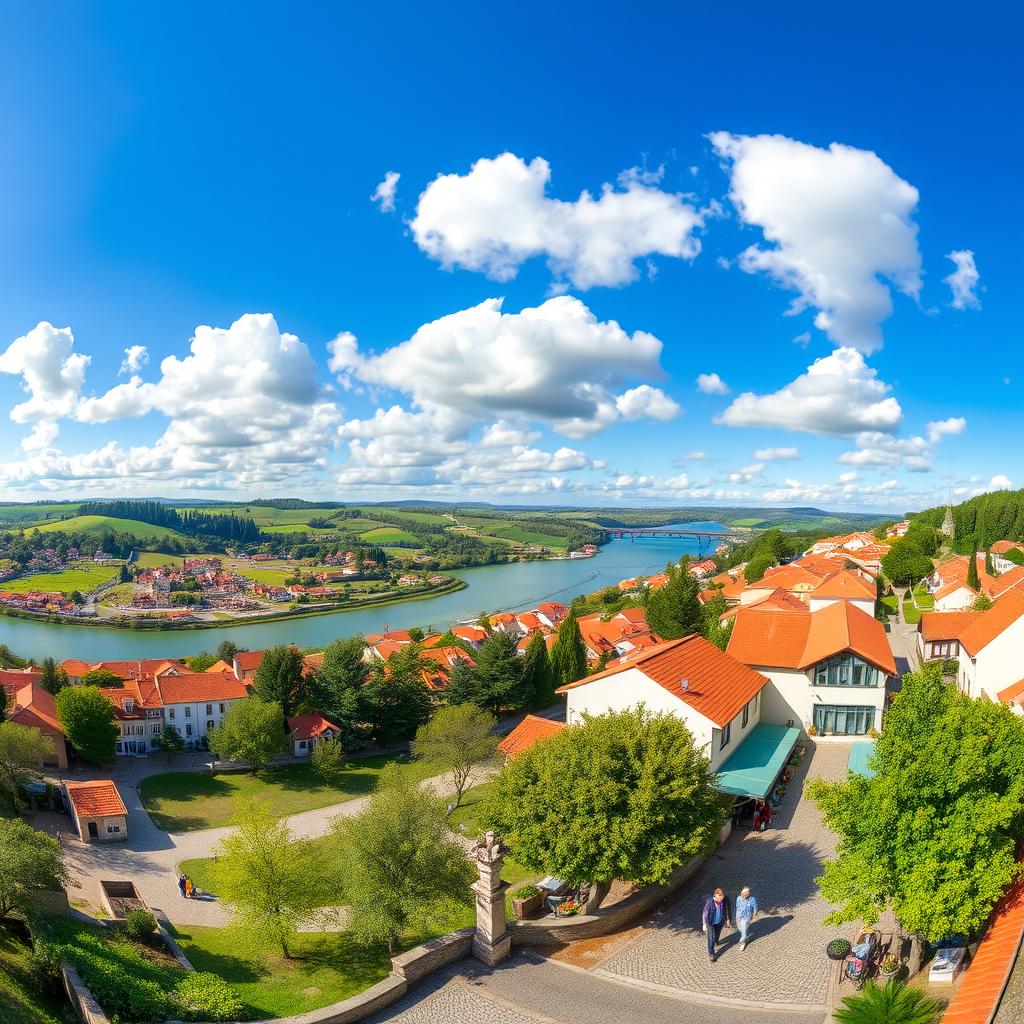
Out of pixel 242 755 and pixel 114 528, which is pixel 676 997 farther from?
pixel 114 528

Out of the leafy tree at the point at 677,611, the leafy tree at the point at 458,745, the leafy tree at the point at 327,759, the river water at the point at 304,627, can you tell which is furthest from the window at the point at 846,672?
the river water at the point at 304,627

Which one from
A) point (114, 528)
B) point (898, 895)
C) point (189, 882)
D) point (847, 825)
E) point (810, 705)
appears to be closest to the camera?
point (898, 895)

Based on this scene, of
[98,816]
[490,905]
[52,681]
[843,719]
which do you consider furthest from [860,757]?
[52,681]

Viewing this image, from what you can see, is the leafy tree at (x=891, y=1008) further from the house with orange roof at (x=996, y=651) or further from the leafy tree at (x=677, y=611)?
the leafy tree at (x=677, y=611)

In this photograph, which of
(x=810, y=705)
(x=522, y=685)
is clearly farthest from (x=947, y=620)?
(x=522, y=685)

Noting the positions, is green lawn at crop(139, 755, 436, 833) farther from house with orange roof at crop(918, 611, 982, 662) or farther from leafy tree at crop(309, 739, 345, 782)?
house with orange roof at crop(918, 611, 982, 662)

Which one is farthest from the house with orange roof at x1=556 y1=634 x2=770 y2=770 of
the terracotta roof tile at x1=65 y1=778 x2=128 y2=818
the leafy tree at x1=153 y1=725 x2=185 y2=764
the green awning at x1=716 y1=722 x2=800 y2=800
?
the leafy tree at x1=153 y1=725 x2=185 y2=764
